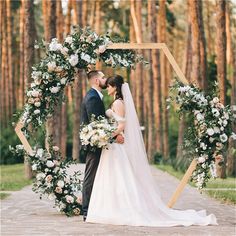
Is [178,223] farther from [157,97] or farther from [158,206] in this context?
[157,97]

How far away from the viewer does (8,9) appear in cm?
4262

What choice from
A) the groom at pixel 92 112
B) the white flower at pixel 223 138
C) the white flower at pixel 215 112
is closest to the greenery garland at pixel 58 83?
the groom at pixel 92 112

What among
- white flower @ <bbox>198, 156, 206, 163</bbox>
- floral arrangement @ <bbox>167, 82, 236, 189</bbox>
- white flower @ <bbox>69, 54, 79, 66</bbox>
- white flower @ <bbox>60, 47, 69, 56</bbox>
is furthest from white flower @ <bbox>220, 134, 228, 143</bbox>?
white flower @ <bbox>60, 47, 69, 56</bbox>

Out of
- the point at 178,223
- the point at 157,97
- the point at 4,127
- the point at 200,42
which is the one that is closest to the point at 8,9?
the point at 4,127

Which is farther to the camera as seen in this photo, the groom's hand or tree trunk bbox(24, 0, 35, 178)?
tree trunk bbox(24, 0, 35, 178)

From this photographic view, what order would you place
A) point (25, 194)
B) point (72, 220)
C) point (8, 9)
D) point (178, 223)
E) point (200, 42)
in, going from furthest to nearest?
1. point (8, 9)
2. point (200, 42)
3. point (25, 194)
4. point (72, 220)
5. point (178, 223)

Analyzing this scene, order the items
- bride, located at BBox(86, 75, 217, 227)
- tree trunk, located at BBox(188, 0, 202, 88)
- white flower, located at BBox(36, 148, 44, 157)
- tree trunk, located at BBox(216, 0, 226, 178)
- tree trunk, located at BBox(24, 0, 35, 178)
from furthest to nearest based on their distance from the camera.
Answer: tree trunk, located at BBox(188, 0, 202, 88)
tree trunk, located at BBox(216, 0, 226, 178)
tree trunk, located at BBox(24, 0, 35, 178)
white flower, located at BBox(36, 148, 44, 157)
bride, located at BBox(86, 75, 217, 227)

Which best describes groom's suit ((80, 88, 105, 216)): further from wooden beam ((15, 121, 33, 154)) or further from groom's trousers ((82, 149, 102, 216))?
wooden beam ((15, 121, 33, 154))

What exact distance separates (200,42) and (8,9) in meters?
18.6

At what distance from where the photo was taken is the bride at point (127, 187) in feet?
40.9

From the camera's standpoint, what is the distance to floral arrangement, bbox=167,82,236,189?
13.5 m

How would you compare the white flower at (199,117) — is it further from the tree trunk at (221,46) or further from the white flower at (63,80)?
the tree trunk at (221,46)

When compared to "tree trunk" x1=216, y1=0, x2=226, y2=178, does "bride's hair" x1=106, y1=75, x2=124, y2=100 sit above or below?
below

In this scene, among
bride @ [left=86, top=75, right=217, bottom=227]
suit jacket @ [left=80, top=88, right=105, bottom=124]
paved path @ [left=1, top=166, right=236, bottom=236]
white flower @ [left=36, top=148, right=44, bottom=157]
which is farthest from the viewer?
white flower @ [left=36, top=148, right=44, bottom=157]
